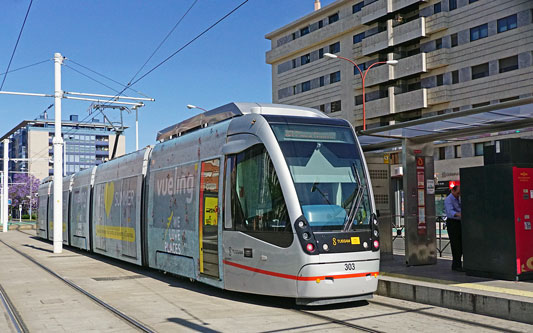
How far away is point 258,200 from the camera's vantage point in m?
9.21

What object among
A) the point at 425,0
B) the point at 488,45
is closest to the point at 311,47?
the point at 425,0

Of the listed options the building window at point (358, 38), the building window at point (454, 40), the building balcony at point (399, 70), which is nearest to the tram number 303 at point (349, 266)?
the building window at point (454, 40)

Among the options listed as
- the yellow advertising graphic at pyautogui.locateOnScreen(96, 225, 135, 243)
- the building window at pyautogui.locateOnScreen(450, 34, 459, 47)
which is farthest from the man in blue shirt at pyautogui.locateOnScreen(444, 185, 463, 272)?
the building window at pyautogui.locateOnScreen(450, 34, 459, 47)

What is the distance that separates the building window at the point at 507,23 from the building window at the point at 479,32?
1.04 meters

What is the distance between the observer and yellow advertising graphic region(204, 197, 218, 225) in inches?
402

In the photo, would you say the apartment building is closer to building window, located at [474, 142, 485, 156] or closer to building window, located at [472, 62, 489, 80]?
building window, located at [474, 142, 485, 156]

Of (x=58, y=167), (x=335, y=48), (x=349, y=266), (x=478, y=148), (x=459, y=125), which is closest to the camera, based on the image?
(x=349, y=266)

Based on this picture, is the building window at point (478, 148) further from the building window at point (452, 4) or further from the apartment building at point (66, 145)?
the apartment building at point (66, 145)

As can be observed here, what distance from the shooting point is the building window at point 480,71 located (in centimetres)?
4179

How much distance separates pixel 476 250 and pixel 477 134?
236cm

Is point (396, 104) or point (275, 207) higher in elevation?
point (396, 104)

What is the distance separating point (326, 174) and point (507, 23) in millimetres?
35876

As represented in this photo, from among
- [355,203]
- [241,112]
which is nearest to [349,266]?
[355,203]

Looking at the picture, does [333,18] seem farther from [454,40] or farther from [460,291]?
[460,291]
